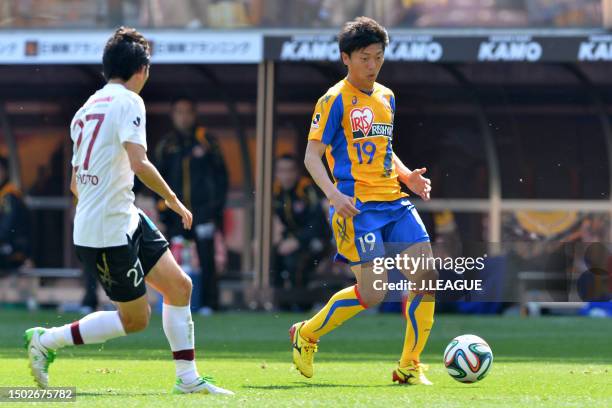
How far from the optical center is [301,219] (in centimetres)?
1633

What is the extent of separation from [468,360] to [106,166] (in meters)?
2.16

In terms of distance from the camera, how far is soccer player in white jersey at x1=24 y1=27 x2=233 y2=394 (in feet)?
21.9

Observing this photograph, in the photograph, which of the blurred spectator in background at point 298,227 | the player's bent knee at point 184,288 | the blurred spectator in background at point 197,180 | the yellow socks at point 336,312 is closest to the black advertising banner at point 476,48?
the blurred spectator in background at point 197,180

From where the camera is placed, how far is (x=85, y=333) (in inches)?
275

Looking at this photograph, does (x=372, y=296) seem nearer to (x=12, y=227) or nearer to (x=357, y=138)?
(x=357, y=138)

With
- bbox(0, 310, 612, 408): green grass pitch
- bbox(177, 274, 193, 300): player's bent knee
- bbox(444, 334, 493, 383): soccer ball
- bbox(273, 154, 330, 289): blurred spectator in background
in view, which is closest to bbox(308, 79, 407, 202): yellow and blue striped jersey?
bbox(444, 334, 493, 383): soccer ball

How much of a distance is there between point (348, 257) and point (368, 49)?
1100 millimetres

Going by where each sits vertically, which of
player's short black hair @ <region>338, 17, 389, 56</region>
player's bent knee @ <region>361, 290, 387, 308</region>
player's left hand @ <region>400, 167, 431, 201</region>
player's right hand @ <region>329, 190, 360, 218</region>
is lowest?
player's bent knee @ <region>361, 290, 387, 308</region>

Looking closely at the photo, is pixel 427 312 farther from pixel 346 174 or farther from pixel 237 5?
pixel 237 5

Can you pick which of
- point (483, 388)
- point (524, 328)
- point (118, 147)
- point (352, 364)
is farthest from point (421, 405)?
point (524, 328)

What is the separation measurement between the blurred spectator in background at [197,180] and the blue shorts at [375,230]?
764 cm

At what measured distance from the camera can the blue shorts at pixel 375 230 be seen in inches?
303

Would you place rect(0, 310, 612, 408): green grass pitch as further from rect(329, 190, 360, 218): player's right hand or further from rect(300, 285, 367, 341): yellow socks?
rect(329, 190, 360, 218): player's right hand

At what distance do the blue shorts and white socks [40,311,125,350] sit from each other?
1.40 m
